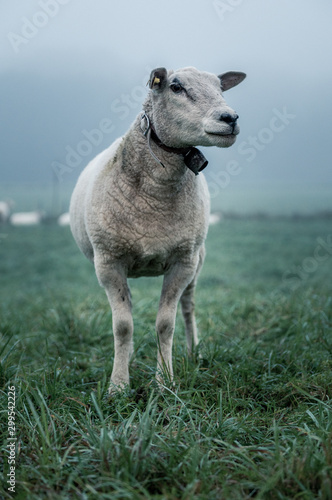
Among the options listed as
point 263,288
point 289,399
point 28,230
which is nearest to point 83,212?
point 289,399

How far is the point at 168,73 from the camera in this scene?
3.65m

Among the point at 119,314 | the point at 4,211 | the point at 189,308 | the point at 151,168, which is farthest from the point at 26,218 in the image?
the point at 151,168

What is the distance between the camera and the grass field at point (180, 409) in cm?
249

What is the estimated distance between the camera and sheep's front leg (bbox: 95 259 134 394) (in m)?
3.90

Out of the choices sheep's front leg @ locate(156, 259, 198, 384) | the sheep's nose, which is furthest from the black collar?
sheep's front leg @ locate(156, 259, 198, 384)

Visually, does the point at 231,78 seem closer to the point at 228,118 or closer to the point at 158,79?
the point at 158,79

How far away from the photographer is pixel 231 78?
163 inches

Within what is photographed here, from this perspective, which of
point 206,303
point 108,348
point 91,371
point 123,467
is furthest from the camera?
point 206,303

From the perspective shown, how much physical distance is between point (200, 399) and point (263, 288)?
638 cm

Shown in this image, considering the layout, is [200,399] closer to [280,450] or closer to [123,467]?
[280,450]

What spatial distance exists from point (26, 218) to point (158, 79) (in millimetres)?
18528
